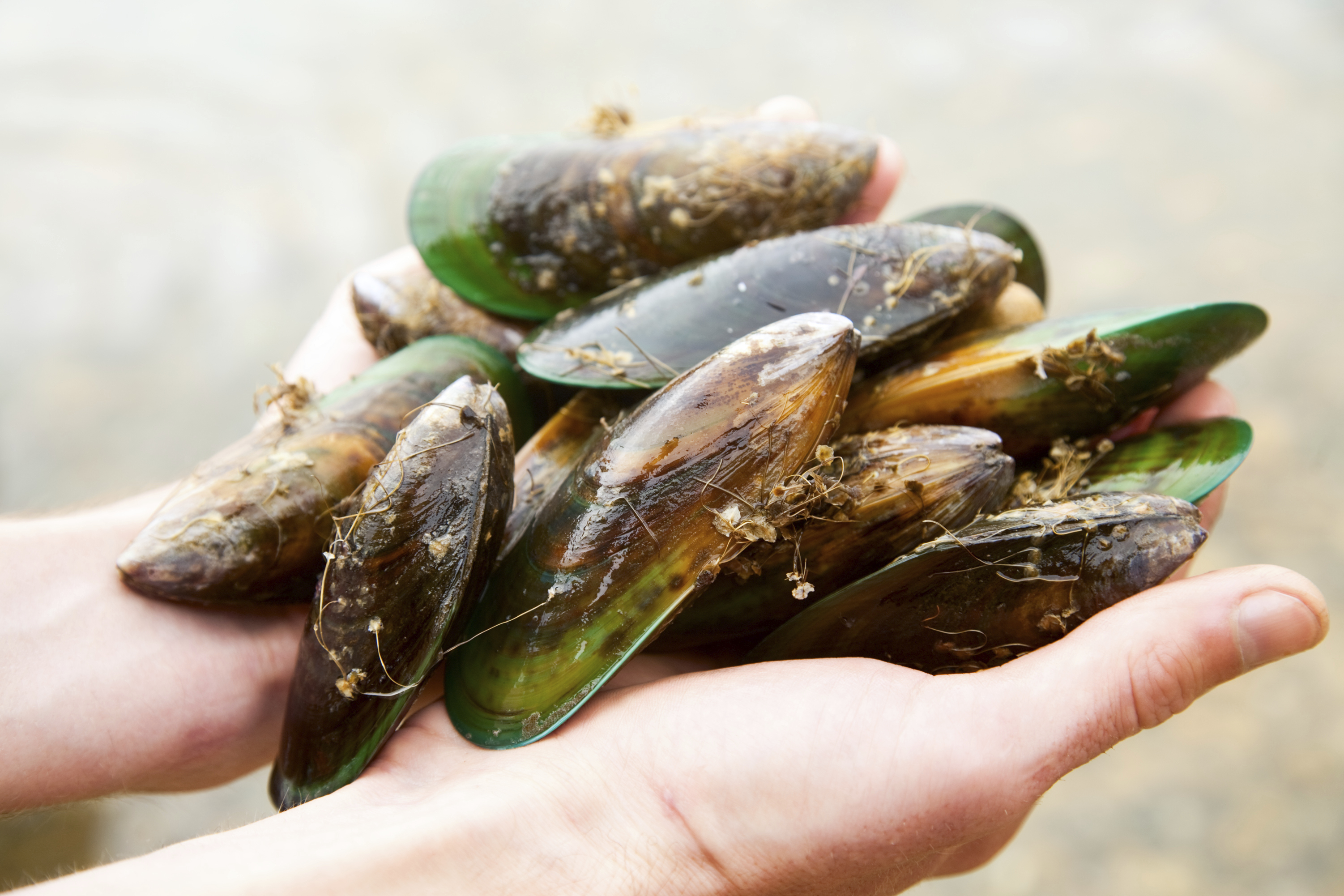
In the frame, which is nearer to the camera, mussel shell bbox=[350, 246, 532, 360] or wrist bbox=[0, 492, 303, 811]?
wrist bbox=[0, 492, 303, 811]

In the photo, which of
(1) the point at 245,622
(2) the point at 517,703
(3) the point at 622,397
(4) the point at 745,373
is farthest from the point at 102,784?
(4) the point at 745,373

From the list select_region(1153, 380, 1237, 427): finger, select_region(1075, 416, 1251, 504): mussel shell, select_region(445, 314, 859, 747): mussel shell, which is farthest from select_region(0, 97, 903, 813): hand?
select_region(1153, 380, 1237, 427): finger

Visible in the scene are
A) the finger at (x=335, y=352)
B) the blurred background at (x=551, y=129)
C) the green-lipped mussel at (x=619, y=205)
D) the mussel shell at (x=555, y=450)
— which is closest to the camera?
the mussel shell at (x=555, y=450)

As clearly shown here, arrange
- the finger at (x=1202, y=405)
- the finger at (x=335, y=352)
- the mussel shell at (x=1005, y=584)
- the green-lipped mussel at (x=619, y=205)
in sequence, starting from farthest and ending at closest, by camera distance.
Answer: the finger at (x=335, y=352) < the green-lipped mussel at (x=619, y=205) < the finger at (x=1202, y=405) < the mussel shell at (x=1005, y=584)

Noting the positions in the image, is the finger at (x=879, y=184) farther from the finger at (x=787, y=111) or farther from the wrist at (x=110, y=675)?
the wrist at (x=110, y=675)

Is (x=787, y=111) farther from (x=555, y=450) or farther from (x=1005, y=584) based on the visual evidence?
(x=1005, y=584)

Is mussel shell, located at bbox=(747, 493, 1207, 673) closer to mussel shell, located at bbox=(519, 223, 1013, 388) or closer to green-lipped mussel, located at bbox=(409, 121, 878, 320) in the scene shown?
mussel shell, located at bbox=(519, 223, 1013, 388)

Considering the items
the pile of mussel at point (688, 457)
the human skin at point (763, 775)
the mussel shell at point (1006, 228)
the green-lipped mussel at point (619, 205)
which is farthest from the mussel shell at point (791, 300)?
the human skin at point (763, 775)

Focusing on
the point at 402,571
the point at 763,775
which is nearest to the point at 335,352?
the point at 402,571
